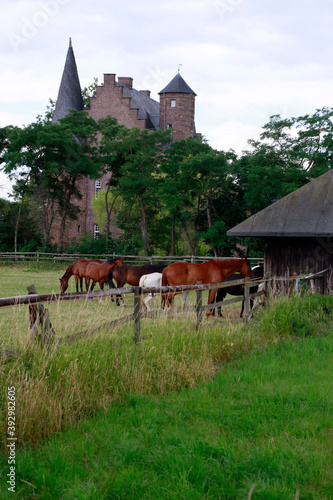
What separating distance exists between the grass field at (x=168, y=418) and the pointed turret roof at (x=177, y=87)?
153ft

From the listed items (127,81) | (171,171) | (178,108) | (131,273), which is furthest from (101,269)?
(127,81)

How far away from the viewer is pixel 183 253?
44.0m

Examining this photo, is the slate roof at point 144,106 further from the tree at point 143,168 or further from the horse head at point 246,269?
the horse head at point 246,269

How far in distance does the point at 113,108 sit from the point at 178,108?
651cm

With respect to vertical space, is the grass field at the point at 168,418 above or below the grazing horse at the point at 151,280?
below

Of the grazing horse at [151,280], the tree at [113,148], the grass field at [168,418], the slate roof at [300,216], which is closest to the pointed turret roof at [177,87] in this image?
the tree at [113,148]

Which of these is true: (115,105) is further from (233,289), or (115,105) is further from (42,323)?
(42,323)

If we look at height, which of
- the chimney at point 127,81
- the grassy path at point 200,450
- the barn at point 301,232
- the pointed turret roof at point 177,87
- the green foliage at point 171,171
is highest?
the chimney at point 127,81

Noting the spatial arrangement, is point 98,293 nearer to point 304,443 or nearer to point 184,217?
point 304,443

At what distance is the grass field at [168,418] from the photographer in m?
3.48

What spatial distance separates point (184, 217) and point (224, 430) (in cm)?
3468

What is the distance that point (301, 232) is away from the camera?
13.0 meters

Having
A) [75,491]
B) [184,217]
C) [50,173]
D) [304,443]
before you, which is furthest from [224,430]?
[50,173]

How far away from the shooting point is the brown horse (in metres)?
12.5
